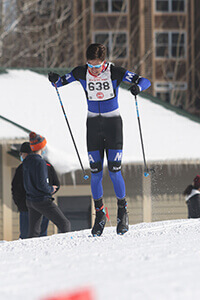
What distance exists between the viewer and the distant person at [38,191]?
253 inches

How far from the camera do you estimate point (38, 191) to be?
21.3ft

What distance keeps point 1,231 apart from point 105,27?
1696cm

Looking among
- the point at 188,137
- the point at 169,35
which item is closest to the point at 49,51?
the point at 169,35

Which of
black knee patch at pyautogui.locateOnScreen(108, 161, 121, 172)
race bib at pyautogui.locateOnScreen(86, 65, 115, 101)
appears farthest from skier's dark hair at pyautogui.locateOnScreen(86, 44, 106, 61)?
black knee patch at pyautogui.locateOnScreen(108, 161, 121, 172)

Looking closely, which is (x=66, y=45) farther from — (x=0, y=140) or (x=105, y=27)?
(x=0, y=140)

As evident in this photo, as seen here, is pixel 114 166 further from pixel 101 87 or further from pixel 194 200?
pixel 194 200

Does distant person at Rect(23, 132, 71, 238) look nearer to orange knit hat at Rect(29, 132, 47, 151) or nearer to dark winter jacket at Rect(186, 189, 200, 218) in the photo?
orange knit hat at Rect(29, 132, 47, 151)

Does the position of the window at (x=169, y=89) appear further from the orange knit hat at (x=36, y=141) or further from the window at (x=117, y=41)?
the orange knit hat at (x=36, y=141)

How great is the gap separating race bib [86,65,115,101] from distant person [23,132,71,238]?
3.50ft

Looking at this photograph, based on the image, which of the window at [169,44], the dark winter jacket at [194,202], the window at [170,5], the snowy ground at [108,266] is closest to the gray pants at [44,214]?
the snowy ground at [108,266]

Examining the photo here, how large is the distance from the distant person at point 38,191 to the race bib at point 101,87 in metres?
1.07

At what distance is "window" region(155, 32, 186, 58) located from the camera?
2836 centimetres

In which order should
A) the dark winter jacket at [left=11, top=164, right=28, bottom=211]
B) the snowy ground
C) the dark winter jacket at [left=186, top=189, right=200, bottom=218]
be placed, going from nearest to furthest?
the snowy ground → the dark winter jacket at [left=11, top=164, right=28, bottom=211] → the dark winter jacket at [left=186, top=189, right=200, bottom=218]

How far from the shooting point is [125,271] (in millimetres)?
3746
